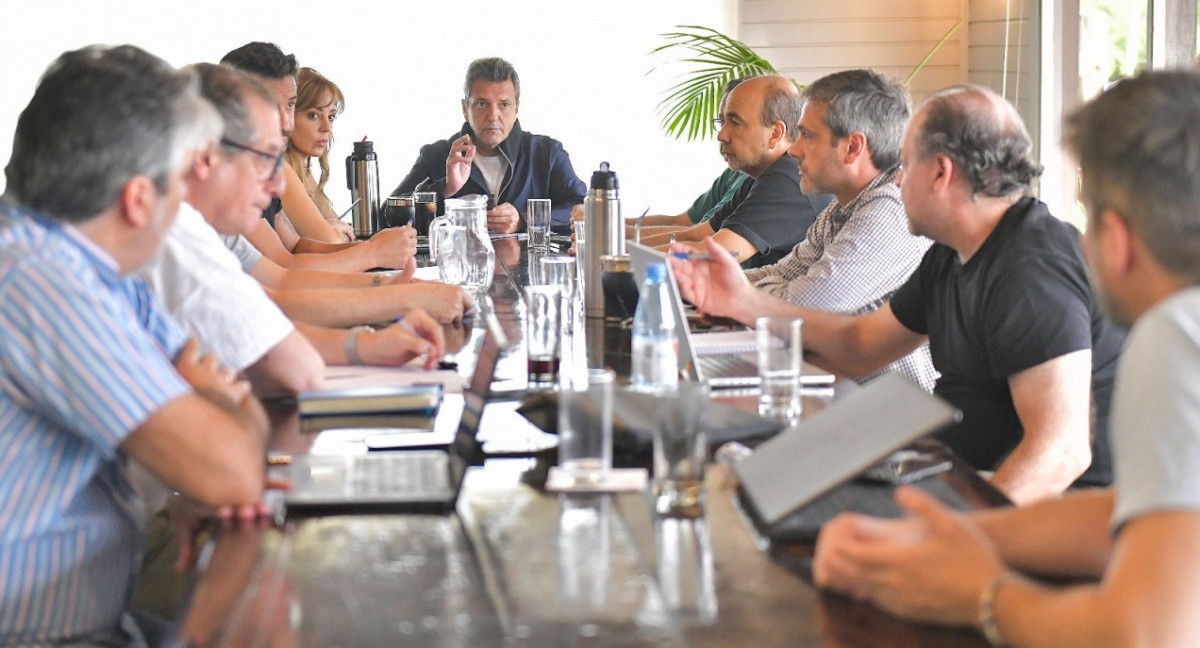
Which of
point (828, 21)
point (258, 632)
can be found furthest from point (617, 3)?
point (258, 632)

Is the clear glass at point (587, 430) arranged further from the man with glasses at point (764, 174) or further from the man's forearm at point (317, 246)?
the man's forearm at point (317, 246)

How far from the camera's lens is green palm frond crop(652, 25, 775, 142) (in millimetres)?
6586

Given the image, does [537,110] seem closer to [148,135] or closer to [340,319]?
[340,319]

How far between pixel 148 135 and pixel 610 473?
2.10 ft

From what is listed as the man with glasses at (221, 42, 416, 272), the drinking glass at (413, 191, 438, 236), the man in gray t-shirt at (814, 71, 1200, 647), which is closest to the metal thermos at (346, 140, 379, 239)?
the drinking glass at (413, 191, 438, 236)

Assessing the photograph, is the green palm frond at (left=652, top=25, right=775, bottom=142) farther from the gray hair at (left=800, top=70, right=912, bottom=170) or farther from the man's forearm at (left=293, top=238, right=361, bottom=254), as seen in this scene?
the gray hair at (left=800, top=70, right=912, bottom=170)

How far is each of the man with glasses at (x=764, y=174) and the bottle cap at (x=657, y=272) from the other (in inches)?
68.2

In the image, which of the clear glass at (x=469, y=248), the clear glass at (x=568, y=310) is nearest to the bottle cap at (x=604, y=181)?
the clear glass at (x=568, y=310)

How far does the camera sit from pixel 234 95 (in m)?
2.17

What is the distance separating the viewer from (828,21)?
22.7 ft

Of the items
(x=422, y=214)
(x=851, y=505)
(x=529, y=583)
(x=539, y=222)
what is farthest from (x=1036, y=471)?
(x=422, y=214)

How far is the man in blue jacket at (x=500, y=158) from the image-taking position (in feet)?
17.3

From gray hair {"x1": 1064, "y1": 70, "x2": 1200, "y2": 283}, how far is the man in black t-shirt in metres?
0.93

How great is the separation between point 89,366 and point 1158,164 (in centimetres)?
104
